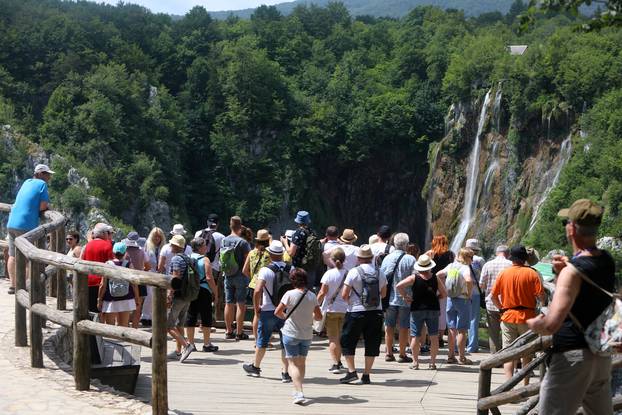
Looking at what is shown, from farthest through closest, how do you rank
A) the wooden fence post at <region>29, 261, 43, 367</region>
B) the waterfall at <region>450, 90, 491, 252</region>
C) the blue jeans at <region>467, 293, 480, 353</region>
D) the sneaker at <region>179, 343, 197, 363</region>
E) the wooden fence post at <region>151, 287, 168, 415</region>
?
the waterfall at <region>450, 90, 491, 252</region>, the blue jeans at <region>467, 293, 480, 353</region>, the sneaker at <region>179, 343, 197, 363</region>, the wooden fence post at <region>29, 261, 43, 367</region>, the wooden fence post at <region>151, 287, 168, 415</region>

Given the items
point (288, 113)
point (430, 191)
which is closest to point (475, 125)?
point (430, 191)

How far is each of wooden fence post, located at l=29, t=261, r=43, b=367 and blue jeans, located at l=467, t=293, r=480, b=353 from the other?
619 centimetres

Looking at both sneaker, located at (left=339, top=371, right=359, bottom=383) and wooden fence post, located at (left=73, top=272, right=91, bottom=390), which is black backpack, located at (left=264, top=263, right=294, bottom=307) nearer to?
sneaker, located at (left=339, top=371, right=359, bottom=383)

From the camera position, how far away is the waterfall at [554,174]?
1809 inches

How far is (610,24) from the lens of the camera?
725cm

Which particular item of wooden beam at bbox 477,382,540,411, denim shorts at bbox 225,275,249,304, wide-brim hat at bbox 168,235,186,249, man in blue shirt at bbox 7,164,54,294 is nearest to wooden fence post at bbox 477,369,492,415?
wooden beam at bbox 477,382,540,411

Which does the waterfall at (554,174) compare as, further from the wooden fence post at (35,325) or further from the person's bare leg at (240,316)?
the wooden fence post at (35,325)

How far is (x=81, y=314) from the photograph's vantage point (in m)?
8.10

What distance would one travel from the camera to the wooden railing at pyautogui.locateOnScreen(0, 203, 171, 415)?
7.24m

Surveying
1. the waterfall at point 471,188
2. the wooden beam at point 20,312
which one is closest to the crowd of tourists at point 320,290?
the wooden beam at point 20,312

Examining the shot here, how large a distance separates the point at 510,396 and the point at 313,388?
11.7 feet

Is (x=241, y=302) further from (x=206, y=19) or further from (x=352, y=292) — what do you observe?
(x=206, y=19)

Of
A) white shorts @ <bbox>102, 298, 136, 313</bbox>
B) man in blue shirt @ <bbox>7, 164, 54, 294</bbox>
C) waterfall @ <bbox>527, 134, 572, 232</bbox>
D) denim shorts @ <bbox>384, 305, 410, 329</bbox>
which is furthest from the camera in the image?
waterfall @ <bbox>527, 134, 572, 232</bbox>

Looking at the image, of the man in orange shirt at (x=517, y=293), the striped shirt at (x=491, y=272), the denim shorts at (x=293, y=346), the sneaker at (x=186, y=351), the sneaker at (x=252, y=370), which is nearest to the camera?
the denim shorts at (x=293, y=346)
